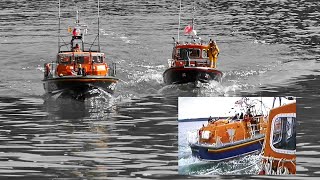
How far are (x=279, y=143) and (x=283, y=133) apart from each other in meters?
0.23

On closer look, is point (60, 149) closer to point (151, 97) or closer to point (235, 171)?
point (235, 171)

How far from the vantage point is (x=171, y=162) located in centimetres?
2784

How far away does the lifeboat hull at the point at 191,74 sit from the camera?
156 ft

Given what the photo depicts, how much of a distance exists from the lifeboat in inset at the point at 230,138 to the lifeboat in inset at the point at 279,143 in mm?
288

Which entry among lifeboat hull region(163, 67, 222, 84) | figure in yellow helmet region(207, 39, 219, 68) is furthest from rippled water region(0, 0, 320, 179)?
figure in yellow helmet region(207, 39, 219, 68)

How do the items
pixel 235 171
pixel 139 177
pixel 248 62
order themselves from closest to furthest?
1. pixel 235 171
2. pixel 139 177
3. pixel 248 62

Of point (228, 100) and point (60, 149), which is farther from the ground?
point (228, 100)

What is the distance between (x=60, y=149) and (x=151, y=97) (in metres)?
14.4

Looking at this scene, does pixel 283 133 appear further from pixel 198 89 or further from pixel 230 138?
pixel 198 89

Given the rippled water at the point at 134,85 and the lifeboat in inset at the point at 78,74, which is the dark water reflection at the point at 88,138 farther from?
A: the lifeboat in inset at the point at 78,74

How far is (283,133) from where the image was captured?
1931 centimetres

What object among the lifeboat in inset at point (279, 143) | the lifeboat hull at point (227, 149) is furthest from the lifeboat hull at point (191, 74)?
the lifeboat in inset at point (279, 143)

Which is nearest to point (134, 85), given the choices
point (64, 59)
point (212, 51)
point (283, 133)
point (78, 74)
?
point (212, 51)

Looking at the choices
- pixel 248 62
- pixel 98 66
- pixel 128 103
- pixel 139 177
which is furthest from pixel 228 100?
pixel 248 62
